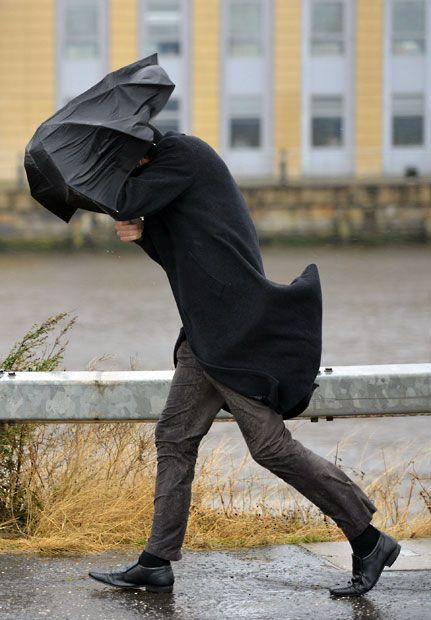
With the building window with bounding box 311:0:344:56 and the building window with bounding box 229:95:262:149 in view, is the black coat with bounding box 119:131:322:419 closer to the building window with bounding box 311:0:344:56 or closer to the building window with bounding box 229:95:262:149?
the building window with bounding box 229:95:262:149

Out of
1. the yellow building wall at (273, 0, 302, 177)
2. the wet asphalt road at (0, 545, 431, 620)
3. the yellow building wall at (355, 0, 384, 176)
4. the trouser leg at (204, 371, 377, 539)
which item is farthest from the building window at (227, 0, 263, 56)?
the trouser leg at (204, 371, 377, 539)

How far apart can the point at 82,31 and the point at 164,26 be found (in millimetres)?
2758

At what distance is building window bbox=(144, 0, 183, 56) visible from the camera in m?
49.1

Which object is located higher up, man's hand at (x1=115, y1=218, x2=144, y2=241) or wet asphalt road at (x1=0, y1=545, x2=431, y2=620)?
man's hand at (x1=115, y1=218, x2=144, y2=241)

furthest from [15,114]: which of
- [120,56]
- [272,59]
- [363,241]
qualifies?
[363,241]

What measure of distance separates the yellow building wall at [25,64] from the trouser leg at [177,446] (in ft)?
146

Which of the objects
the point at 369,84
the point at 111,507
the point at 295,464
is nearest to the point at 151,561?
the point at 295,464

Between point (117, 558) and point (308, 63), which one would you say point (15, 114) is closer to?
point (308, 63)

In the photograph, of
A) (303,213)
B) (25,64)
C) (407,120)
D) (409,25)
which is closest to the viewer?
(303,213)

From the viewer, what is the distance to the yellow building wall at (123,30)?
49.0 m

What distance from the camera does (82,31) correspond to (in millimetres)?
49531

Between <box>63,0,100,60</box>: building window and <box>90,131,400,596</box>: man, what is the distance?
4540 cm

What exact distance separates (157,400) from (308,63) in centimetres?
4443

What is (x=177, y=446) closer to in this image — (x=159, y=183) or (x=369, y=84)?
(x=159, y=183)
